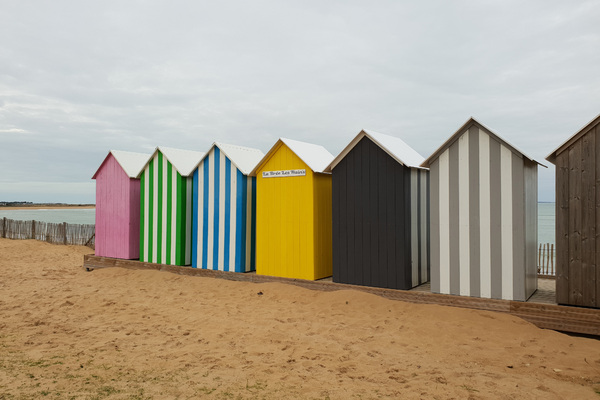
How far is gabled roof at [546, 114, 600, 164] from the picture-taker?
654cm

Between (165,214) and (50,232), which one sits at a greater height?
(165,214)

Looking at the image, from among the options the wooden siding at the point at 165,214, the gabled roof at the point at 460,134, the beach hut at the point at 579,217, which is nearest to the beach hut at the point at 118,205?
the wooden siding at the point at 165,214

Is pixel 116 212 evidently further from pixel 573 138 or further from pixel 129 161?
pixel 573 138

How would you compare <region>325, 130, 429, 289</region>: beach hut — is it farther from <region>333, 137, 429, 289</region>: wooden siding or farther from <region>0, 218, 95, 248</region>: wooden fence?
<region>0, 218, 95, 248</region>: wooden fence

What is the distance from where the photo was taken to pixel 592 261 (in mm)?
6582

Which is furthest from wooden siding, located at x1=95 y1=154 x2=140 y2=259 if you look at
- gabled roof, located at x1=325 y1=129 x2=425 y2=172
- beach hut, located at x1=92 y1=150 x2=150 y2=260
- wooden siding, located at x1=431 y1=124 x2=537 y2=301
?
wooden siding, located at x1=431 y1=124 x2=537 y2=301

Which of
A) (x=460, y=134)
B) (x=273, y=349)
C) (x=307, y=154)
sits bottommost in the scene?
(x=273, y=349)

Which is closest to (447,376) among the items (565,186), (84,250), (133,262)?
(565,186)

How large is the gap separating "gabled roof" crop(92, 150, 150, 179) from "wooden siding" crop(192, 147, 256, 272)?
7.76 ft

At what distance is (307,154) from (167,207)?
4.20m

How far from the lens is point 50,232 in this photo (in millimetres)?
20500

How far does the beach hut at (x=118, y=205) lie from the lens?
12.5 meters

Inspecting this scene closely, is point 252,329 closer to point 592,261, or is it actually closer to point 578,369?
point 578,369

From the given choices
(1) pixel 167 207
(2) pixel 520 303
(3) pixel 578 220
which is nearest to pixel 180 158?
(1) pixel 167 207
